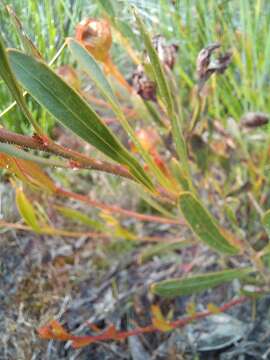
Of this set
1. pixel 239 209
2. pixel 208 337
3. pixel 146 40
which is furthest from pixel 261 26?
pixel 208 337

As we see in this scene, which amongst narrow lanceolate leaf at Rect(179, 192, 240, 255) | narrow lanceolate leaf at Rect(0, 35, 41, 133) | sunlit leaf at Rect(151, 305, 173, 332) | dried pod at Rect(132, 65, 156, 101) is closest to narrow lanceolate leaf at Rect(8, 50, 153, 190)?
narrow lanceolate leaf at Rect(0, 35, 41, 133)

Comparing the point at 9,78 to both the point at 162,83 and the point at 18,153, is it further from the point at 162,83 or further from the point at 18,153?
the point at 162,83

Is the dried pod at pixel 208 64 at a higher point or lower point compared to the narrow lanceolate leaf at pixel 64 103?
lower

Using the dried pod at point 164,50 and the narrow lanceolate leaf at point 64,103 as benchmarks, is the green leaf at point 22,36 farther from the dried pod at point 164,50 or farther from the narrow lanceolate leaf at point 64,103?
the dried pod at point 164,50

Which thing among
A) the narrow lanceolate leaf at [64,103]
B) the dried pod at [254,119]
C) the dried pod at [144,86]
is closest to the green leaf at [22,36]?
the narrow lanceolate leaf at [64,103]

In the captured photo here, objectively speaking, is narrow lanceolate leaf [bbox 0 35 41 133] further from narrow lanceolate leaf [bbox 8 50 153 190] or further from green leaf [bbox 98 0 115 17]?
green leaf [bbox 98 0 115 17]

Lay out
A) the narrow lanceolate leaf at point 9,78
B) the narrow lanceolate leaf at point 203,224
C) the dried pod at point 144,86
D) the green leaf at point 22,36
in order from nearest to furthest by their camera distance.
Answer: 1. the narrow lanceolate leaf at point 9,78
2. the green leaf at point 22,36
3. the narrow lanceolate leaf at point 203,224
4. the dried pod at point 144,86

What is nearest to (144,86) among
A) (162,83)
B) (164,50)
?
(164,50)
